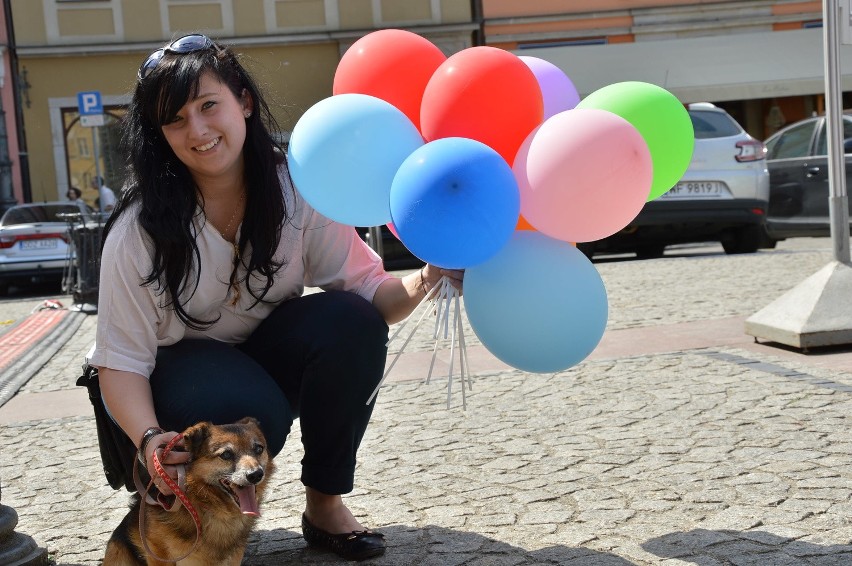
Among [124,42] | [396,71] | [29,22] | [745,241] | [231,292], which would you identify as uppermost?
[29,22]

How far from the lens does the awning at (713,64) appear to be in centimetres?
2405

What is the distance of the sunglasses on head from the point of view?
2936 mm

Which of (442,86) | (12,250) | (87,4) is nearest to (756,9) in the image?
(87,4)

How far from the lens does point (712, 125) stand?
39.0ft

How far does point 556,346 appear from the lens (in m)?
2.88

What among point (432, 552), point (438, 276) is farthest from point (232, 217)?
point (432, 552)

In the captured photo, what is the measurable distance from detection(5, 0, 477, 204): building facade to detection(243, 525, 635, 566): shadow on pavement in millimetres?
20618

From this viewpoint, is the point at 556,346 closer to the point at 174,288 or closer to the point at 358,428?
the point at 358,428

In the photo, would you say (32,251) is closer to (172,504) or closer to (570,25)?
(172,504)

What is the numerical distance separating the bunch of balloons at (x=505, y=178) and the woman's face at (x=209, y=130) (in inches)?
6.9

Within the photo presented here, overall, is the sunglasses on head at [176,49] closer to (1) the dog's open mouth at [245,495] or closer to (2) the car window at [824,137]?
(1) the dog's open mouth at [245,495]

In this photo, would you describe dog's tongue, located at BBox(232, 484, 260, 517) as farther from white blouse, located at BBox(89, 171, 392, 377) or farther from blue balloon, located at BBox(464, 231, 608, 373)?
blue balloon, located at BBox(464, 231, 608, 373)

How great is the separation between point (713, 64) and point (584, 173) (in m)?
23.4

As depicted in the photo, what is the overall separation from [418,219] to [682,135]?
0.93 m
